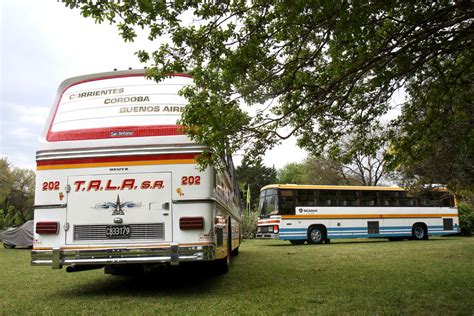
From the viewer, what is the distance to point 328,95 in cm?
736

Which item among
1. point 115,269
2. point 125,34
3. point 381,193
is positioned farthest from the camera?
point 381,193

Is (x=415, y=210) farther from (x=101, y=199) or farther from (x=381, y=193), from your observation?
(x=101, y=199)

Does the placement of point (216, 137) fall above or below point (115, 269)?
above

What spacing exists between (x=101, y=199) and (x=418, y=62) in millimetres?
5396

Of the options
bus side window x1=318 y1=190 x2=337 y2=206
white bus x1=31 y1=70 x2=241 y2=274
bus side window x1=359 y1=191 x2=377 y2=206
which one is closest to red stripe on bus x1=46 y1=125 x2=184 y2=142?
white bus x1=31 y1=70 x2=241 y2=274

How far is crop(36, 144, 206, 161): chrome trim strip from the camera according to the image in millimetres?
7027

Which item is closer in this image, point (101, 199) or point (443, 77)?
point (101, 199)

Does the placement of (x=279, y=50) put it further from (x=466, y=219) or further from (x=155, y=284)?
(x=466, y=219)

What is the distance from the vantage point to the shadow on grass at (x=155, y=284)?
757 cm

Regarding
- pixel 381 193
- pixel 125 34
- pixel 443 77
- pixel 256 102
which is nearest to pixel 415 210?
pixel 381 193

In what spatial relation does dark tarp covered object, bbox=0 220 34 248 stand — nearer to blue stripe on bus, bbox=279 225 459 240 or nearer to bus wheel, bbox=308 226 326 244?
blue stripe on bus, bbox=279 225 459 240

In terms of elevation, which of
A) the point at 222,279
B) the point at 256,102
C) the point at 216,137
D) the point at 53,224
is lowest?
the point at 222,279

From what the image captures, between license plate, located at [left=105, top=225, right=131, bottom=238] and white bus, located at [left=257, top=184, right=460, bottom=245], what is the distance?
17690 mm

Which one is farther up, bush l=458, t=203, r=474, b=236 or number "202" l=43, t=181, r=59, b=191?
number "202" l=43, t=181, r=59, b=191
